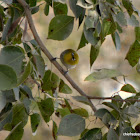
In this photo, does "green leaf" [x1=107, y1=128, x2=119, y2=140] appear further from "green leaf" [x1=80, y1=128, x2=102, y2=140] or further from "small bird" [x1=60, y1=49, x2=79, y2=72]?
"small bird" [x1=60, y1=49, x2=79, y2=72]

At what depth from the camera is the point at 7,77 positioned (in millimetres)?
246

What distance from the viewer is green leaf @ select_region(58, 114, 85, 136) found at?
0.37 meters

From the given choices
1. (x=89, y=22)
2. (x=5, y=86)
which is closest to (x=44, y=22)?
(x=89, y=22)

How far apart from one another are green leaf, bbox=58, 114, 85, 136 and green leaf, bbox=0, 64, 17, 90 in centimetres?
15

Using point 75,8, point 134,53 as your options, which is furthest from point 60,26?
point 134,53

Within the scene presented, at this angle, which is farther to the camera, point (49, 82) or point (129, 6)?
point (49, 82)

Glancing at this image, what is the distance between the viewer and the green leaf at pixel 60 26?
1.29 ft

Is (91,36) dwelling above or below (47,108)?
above

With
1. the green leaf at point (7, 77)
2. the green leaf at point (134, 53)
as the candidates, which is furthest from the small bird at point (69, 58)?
the green leaf at point (7, 77)

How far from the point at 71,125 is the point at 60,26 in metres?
0.16

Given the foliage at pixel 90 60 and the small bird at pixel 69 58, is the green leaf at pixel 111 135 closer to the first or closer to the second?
the foliage at pixel 90 60

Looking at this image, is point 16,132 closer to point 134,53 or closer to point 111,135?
point 111,135

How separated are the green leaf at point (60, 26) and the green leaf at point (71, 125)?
0.13 metres

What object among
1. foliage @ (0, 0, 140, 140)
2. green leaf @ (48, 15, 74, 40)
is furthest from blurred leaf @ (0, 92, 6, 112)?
green leaf @ (48, 15, 74, 40)
